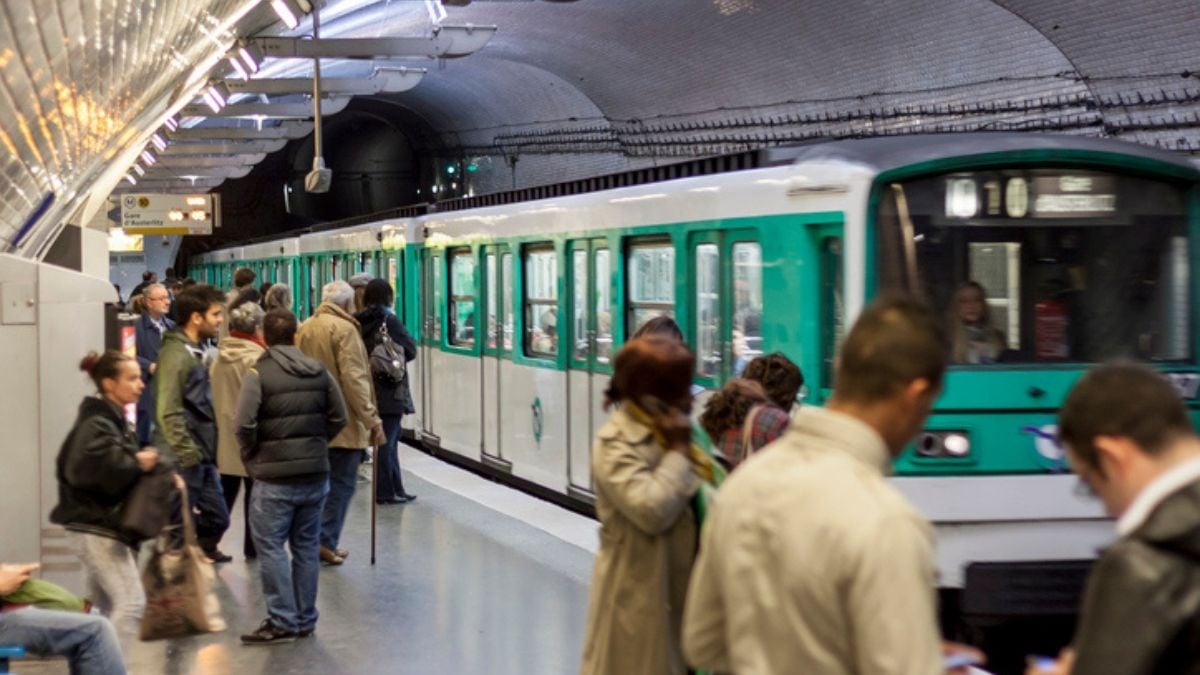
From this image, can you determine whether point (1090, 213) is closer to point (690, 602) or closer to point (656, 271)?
point (656, 271)

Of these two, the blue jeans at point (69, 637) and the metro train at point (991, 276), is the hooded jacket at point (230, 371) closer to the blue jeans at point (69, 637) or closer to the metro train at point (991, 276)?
the metro train at point (991, 276)

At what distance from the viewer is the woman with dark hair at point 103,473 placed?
7.42 m

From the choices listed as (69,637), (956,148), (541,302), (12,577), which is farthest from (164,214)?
(12,577)

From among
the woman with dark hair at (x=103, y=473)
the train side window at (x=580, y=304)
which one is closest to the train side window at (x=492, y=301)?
the train side window at (x=580, y=304)

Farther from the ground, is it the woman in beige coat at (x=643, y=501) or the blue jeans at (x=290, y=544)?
the woman in beige coat at (x=643, y=501)

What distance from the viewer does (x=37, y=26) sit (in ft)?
20.0

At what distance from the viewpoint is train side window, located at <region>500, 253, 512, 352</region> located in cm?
1587

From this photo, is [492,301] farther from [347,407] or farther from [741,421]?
[741,421]

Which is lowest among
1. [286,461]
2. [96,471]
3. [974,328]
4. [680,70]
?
[286,461]

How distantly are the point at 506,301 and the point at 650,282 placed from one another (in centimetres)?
395

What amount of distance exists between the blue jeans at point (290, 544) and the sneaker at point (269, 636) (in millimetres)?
26

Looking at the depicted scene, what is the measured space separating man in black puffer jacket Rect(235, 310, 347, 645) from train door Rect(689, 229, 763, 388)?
90.6 inches

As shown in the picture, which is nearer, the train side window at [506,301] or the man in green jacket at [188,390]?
the man in green jacket at [188,390]

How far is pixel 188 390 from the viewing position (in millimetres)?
10008
